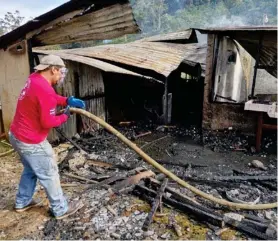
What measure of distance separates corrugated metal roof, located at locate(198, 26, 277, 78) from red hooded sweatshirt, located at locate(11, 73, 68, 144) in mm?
5905

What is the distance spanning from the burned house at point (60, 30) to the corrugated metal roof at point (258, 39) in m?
3.19

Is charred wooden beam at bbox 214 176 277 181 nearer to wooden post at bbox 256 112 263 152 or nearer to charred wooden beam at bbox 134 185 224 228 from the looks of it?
charred wooden beam at bbox 134 185 224 228

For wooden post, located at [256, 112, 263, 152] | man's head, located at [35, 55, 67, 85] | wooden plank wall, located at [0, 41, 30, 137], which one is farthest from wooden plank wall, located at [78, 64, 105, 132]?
wooden post, located at [256, 112, 263, 152]

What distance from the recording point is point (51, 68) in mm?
3967

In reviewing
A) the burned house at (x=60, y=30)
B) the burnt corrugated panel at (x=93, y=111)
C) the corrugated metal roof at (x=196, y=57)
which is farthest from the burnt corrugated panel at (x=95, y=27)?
the corrugated metal roof at (x=196, y=57)

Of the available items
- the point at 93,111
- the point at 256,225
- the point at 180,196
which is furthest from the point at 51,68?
the point at 93,111

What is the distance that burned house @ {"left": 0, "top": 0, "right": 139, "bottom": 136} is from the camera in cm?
593

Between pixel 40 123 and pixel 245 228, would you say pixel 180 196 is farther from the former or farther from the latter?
pixel 40 123

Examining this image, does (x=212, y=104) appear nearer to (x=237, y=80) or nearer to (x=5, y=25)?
(x=237, y=80)

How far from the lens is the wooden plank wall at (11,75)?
7.12 meters

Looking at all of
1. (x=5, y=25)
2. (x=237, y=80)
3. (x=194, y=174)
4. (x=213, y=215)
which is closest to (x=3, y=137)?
(x=194, y=174)

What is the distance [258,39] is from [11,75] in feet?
22.8

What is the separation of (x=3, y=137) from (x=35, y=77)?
4.86 meters

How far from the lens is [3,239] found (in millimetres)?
3910
